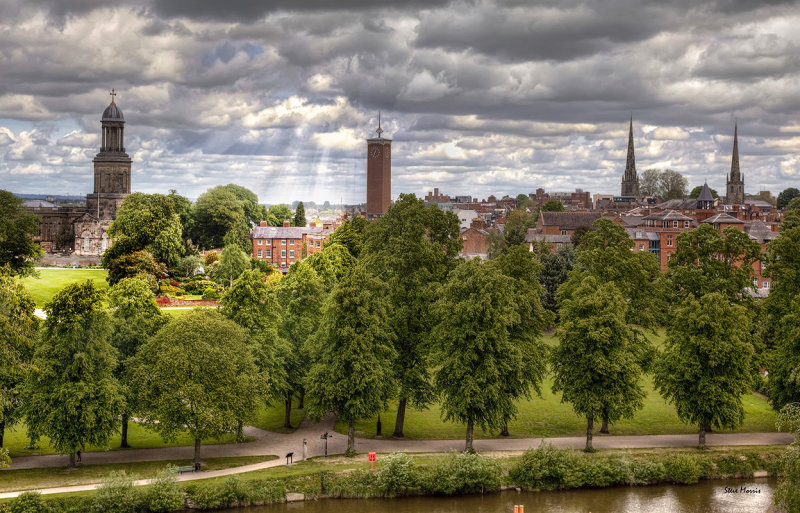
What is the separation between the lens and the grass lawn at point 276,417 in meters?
45.7

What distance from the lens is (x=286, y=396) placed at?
45.2m

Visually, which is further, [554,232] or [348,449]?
[554,232]

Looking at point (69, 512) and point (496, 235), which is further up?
point (496, 235)

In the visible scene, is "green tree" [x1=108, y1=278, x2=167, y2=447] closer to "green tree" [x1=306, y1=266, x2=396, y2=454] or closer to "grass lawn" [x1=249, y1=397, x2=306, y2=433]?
"grass lawn" [x1=249, y1=397, x2=306, y2=433]

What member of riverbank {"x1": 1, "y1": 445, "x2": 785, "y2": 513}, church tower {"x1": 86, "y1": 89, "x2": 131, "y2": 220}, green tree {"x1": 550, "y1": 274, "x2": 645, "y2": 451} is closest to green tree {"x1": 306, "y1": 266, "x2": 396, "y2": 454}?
riverbank {"x1": 1, "y1": 445, "x2": 785, "y2": 513}

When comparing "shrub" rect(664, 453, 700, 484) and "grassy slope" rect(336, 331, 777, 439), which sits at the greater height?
"grassy slope" rect(336, 331, 777, 439)

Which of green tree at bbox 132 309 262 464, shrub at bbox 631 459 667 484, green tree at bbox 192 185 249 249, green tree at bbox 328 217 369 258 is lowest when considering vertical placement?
shrub at bbox 631 459 667 484

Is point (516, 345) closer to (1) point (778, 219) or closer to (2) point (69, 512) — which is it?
(2) point (69, 512)

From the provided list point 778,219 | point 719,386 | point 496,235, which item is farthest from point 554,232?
point 719,386

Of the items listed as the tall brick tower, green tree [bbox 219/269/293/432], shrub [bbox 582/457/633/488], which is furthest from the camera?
the tall brick tower

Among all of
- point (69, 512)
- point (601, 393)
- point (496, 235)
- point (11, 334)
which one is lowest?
point (69, 512)

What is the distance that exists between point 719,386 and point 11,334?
32263mm

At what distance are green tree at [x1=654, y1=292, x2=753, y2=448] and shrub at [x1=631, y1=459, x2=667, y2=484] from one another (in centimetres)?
378

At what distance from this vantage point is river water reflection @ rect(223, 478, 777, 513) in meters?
35.4
